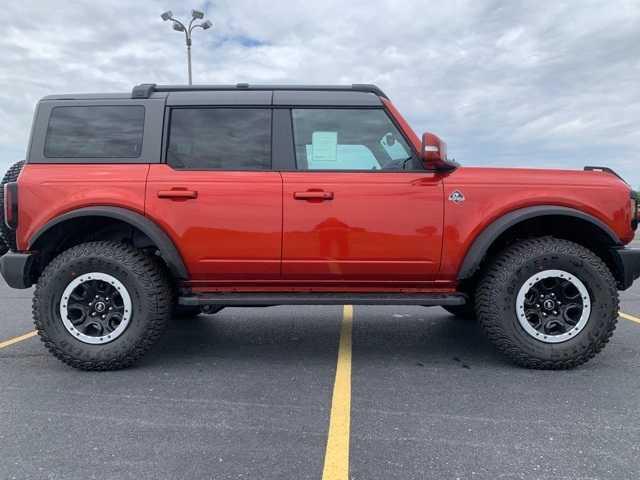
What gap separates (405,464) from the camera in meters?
2.15

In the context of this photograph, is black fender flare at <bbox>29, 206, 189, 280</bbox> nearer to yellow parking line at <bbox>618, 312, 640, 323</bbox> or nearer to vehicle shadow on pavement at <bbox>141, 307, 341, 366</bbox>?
vehicle shadow on pavement at <bbox>141, 307, 341, 366</bbox>

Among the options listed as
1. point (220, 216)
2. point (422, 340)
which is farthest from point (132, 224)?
point (422, 340)

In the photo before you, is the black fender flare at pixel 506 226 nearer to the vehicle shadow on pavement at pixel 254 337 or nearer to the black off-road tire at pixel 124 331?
the vehicle shadow on pavement at pixel 254 337

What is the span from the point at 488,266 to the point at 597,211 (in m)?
0.85

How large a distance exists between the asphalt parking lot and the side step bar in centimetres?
47

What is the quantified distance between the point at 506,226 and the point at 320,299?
1406 millimetres

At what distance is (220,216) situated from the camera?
343cm

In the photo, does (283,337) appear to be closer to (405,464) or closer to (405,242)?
(405,242)

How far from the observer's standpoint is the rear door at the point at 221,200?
3432 millimetres

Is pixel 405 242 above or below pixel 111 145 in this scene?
below

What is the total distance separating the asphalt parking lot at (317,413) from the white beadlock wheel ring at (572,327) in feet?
0.83

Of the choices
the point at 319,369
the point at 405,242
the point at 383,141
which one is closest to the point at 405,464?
the point at 319,369

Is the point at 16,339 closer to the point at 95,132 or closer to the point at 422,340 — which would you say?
the point at 95,132

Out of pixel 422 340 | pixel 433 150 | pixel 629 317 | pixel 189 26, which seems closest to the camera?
pixel 433 150
